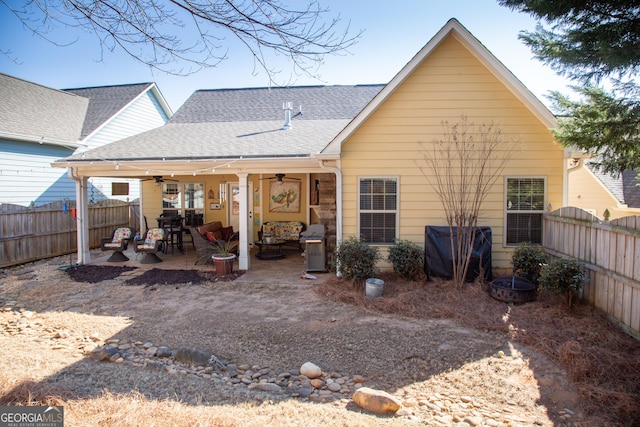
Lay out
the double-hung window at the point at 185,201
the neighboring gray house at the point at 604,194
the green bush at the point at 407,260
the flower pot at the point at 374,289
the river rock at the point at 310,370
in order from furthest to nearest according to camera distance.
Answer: the neighboring gray house at the point at 604,194, the double-hung window at the point at 185,201, the green bush at the point at 407,260, the flower pot at the point at 374,289, the river rock at the point at 310,370

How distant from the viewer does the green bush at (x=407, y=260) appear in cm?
773

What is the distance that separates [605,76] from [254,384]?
570 cm

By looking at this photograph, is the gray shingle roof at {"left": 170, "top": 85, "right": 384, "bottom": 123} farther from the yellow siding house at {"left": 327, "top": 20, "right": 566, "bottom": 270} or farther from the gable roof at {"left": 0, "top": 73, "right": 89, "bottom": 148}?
the yellow siding house at {"left": 327, "top": 20, "right": 566, "bottom": 270}

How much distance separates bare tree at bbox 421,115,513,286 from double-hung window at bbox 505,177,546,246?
48 cm

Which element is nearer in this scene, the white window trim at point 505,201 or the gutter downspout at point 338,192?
the white window trim at point 505,201

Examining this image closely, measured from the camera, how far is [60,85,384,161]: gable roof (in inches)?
366

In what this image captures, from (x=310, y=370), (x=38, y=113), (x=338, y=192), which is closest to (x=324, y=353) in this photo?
(x=310, y=370)

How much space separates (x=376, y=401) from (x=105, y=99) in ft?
60.1

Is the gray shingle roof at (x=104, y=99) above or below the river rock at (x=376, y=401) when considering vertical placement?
above

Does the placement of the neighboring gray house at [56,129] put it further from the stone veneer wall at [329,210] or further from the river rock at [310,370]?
the river rock at [310,370]

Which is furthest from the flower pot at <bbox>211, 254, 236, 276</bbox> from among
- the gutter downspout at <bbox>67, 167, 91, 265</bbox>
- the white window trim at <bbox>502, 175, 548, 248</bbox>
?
the white window trim at <bbox>502, 175, 548, 248</bbox>

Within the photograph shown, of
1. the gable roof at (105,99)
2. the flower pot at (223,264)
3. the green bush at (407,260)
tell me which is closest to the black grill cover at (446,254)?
the green bush at (407,260)

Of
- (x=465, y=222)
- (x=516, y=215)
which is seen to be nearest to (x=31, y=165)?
(x=465, y=222)

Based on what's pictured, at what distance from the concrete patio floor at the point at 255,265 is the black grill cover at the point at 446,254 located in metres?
2.23
